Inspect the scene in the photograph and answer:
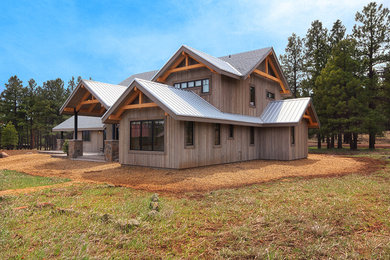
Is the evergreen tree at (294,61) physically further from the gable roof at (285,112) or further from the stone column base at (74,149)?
the stone column base at (74,149)

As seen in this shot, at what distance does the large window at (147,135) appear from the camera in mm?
12453

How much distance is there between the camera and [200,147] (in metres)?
13.0

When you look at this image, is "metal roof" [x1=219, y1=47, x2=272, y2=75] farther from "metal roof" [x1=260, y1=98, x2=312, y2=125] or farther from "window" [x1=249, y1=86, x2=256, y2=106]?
"metal roof" [x1=260, y1=98, x2=312, y2=125]

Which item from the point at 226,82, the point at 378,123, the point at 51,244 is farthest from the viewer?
the point at 378,123

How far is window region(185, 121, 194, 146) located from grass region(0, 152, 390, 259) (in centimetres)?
541

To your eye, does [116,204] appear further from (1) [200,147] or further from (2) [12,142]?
(2) [12,142]

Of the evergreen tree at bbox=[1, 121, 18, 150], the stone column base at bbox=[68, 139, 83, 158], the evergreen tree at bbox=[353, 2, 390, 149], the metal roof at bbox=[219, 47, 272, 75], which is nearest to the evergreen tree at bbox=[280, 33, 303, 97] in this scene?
the evergreen tree at bbox=[353, 2, 390, 149]

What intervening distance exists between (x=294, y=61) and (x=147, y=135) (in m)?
27.5

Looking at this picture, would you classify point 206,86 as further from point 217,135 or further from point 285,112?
point 285,112

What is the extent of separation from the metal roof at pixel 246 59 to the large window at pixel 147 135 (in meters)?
6.75

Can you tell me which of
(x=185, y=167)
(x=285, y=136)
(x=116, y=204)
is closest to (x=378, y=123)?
(x=285, y=136)

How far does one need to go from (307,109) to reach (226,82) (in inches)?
266

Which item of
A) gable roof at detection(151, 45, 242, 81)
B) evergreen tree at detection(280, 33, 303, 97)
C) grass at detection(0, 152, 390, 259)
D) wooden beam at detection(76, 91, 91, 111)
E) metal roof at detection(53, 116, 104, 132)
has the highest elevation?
evergreen tree at detection(280, 33, 303, 97)

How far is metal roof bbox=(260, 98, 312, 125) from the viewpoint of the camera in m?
16.3
